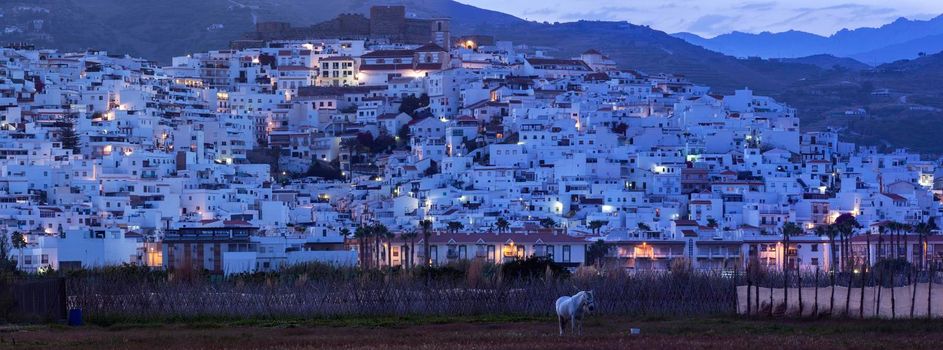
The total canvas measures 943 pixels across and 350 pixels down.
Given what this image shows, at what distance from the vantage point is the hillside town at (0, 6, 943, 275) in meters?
52.7

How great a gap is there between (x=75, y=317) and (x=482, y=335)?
778cm

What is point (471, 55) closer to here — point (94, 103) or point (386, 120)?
point (386, 120)

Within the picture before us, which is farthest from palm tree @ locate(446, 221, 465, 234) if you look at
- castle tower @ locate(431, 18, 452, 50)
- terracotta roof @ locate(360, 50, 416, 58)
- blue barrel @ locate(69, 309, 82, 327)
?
castle tower @ locate(431, 18, 452, 50)

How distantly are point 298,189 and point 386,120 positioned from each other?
10014 mm

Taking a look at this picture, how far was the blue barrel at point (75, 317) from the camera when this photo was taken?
29078mm

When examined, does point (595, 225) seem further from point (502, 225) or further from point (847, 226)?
point (847, 226)

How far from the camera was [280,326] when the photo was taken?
91.6 ft

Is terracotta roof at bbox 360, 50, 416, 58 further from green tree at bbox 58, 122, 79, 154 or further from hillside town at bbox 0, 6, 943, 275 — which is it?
green tree at bbox 58, 122, 79, 154

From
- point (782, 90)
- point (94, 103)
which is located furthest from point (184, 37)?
point (94, 103)

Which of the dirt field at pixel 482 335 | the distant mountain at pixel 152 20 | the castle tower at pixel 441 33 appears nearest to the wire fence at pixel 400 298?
the dirt field at pixel 482 335

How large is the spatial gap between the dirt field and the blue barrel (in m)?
0.53

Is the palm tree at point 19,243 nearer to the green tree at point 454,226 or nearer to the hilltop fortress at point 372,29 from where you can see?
the green tree at point 454,226

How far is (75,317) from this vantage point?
29203 millimetres

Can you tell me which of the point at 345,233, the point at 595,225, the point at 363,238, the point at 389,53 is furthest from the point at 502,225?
the point at 389,53
